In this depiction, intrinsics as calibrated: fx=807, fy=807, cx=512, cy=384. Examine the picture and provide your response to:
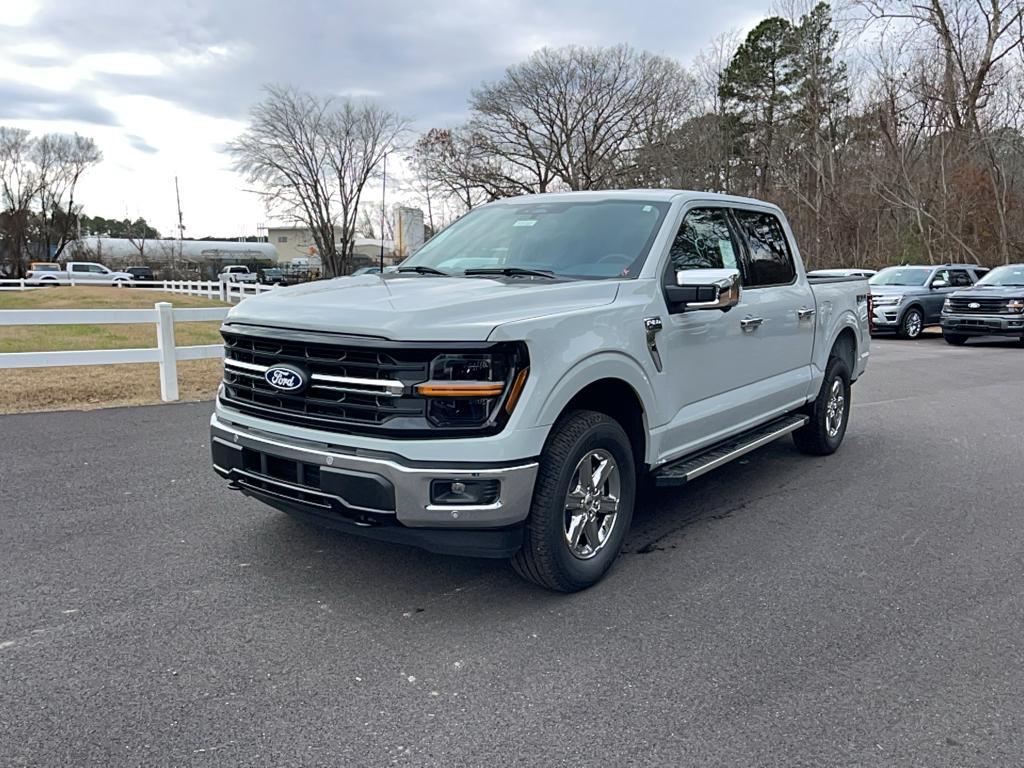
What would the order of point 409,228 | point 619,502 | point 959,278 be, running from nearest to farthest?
point 619,502, point 409,228, point 959,278

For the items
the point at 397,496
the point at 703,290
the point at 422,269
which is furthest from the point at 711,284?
the point at 397,496

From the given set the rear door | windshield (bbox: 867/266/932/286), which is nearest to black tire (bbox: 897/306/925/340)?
windshield (bbox: 867/266/932/286)

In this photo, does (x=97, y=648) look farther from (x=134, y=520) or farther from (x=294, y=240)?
(x=294, y=240)

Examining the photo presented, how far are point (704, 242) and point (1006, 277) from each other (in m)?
16.5

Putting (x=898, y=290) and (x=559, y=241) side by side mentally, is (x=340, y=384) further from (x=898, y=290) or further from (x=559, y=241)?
(x=898, y=290)

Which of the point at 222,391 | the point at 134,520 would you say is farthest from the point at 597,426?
the point at 134,520

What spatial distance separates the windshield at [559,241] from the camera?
14.9ft

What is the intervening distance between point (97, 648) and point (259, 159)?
51.6 metres

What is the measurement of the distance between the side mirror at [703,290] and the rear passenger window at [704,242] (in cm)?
30

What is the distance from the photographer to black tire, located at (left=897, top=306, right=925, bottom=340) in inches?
748

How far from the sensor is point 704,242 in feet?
16.6

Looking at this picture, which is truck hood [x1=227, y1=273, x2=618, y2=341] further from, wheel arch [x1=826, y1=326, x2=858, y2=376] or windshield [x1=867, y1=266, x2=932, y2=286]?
windshield [x1=867, y1=266, x2=932, y2=286]

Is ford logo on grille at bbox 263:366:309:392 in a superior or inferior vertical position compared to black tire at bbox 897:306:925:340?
superior

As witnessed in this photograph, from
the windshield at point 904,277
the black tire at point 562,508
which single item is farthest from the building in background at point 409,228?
the windshield at point 904,277
